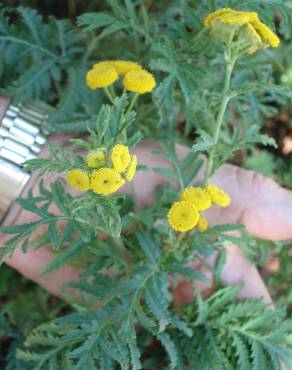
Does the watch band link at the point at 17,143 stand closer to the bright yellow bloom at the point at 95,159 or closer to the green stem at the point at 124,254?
the green stem at the point at 124,254

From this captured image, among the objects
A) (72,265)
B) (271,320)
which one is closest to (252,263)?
(271,320)

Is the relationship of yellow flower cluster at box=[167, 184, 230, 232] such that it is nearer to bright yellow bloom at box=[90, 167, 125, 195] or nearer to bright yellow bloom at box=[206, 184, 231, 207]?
bright yellow bloom at box=[206, 184, 231, 207]

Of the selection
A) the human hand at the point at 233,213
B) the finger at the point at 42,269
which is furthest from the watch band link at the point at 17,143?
the finger at the point at 42,269

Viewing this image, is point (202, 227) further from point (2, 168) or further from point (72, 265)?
point (2, 168)

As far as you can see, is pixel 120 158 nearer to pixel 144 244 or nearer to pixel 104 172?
pixel 104 172

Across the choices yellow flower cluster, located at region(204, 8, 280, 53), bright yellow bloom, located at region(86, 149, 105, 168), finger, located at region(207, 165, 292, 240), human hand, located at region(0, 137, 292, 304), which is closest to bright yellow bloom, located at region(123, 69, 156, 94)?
yellow flower cluster, located at region(204, 8, 280, 53)

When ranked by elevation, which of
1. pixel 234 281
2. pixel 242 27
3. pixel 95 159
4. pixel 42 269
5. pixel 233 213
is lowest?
pixel 42 269

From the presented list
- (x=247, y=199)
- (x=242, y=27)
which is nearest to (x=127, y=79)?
(x=242, y=27)
